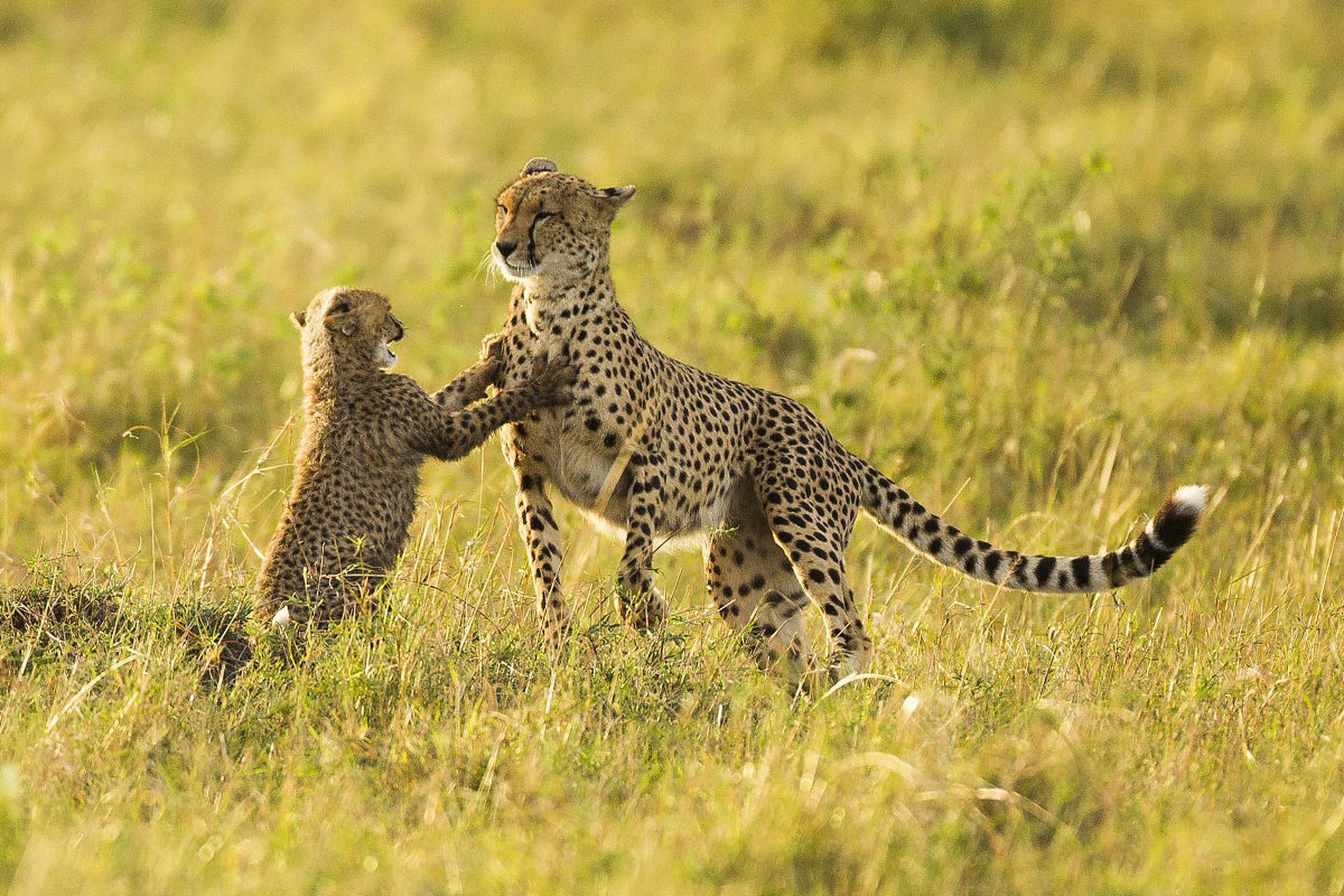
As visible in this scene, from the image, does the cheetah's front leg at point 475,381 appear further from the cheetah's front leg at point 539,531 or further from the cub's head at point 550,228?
the cub's head at point 550,228

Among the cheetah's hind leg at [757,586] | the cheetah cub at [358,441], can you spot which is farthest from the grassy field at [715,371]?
the cheetah's hind leg at [757,586]

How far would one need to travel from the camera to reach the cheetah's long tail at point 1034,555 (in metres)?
4.36

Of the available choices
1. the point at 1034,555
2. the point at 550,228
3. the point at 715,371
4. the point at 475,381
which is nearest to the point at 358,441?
the point at 475,381

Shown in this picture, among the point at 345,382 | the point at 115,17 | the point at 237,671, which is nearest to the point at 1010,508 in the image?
the point at 345,382

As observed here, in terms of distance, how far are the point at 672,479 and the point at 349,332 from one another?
3.02 ft

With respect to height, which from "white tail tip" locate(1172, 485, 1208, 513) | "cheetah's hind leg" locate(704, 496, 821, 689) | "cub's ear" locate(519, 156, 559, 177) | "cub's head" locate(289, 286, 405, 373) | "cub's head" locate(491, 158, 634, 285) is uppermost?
"cub's ear" locate(519, 156, 559, 177)

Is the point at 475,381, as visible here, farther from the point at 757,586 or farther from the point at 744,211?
the point at 744,211

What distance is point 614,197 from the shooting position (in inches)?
184

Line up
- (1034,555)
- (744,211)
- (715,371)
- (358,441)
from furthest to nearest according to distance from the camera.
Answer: (744,211), (715,371), (1034,555), (358,441)

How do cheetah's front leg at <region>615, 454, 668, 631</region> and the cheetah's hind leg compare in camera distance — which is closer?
cheetah's front leg at <region>615, 454, 668, 631</region>

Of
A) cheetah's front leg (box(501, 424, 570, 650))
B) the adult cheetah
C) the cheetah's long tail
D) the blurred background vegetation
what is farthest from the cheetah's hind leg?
the blurred background vegetation

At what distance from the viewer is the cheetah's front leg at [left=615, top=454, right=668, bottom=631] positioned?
434 cm

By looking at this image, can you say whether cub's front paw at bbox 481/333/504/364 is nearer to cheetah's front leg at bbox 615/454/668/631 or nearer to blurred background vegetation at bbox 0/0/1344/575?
blurred background vegetation at bbox 0/0/1344/575

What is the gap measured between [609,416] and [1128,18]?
9.26 m
